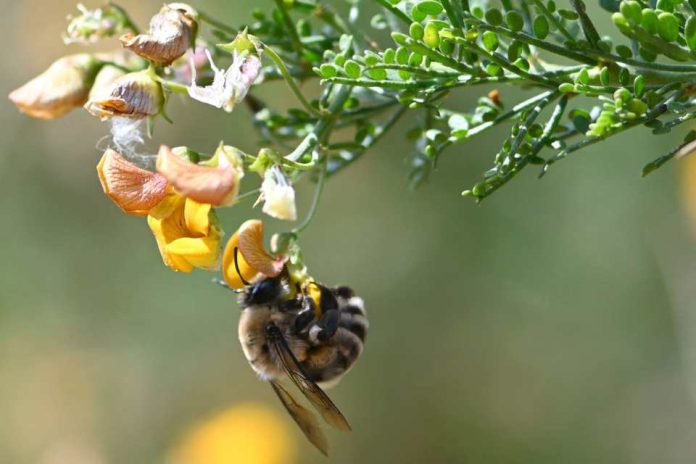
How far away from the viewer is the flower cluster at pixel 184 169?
4.97 ft

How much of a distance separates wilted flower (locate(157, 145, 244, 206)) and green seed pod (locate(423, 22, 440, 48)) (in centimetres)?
38

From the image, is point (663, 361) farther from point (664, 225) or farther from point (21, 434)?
point (21, 434)

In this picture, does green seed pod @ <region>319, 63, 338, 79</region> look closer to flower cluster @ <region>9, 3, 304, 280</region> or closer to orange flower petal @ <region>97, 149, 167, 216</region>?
flower cluster @ <region>9, 3, 304, 280</region>

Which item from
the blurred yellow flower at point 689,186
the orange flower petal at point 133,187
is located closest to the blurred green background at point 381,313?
the blurred yellow flower at point 689,186

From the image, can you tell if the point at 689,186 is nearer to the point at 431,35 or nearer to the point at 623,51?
the point at 623,51

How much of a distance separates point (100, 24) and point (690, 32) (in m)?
1.37

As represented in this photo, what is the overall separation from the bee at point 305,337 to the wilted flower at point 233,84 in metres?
0.69

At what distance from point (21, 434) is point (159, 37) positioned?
504 centimetres

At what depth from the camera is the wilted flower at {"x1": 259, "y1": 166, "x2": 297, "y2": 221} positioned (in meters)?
1.52

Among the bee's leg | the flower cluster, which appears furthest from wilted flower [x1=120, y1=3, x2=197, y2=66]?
the bee's leg

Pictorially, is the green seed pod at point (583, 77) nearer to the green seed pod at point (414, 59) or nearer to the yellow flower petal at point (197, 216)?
the green seed pod at point (414, 59)

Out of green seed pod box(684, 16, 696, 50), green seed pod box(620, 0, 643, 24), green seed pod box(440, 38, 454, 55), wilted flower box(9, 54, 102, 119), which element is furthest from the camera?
wilted flower box(9, 54, 102, 119)

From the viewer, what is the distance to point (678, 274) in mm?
5395

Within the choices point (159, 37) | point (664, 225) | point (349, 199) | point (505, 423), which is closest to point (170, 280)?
point (349, 199)
